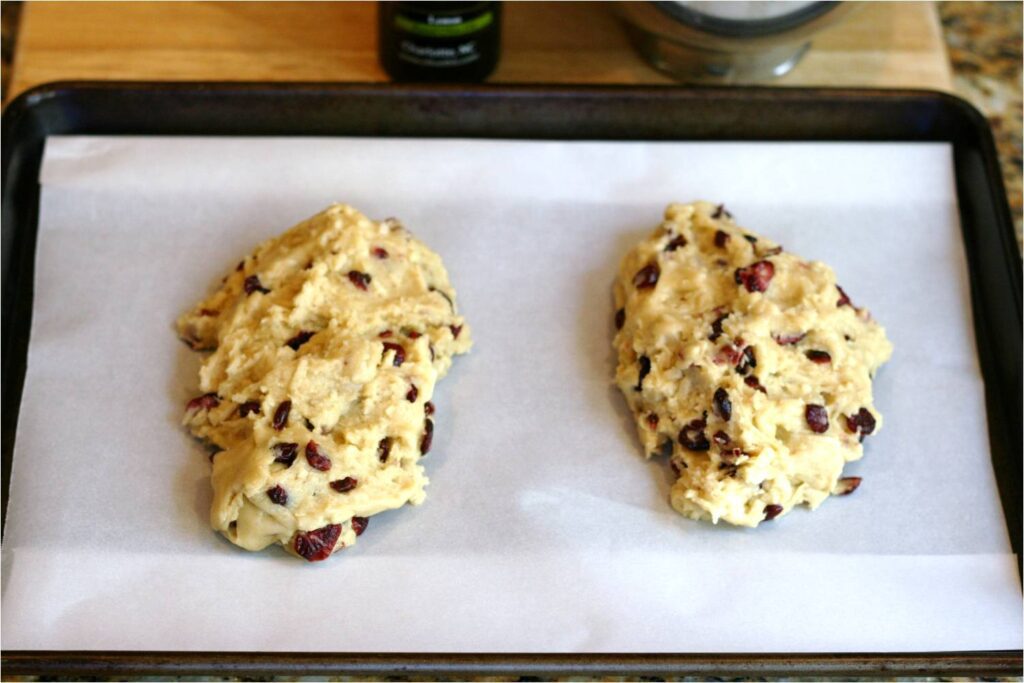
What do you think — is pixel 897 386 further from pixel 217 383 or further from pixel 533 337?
pixel 217 383

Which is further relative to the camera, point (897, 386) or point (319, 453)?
point (897, 386)

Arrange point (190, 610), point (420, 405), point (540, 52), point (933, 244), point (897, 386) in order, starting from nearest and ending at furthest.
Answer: point (190, 610) → point (420, 405) → point (897, 386) → point (933, 244) → point (540, 52)

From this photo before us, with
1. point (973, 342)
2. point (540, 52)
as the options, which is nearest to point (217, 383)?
point (540, 52)

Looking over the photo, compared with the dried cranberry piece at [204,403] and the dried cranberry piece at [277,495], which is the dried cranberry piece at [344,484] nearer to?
the dried cranberry piece at [277,495]

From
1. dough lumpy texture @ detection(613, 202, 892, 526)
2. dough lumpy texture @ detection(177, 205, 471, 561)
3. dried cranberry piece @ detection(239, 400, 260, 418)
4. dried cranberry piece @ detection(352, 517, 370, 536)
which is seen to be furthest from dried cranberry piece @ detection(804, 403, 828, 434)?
dried cranberry piece @ detection(239, 400, 260, 418)

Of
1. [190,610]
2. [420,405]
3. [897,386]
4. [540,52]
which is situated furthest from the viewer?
[540,52]

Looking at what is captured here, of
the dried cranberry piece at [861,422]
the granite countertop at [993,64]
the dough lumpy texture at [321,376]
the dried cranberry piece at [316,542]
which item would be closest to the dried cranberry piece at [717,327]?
the dried cranberry piece at [861,422]

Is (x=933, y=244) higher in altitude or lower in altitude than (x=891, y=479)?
higher

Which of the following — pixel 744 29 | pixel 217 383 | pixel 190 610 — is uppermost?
pixel 744 29
